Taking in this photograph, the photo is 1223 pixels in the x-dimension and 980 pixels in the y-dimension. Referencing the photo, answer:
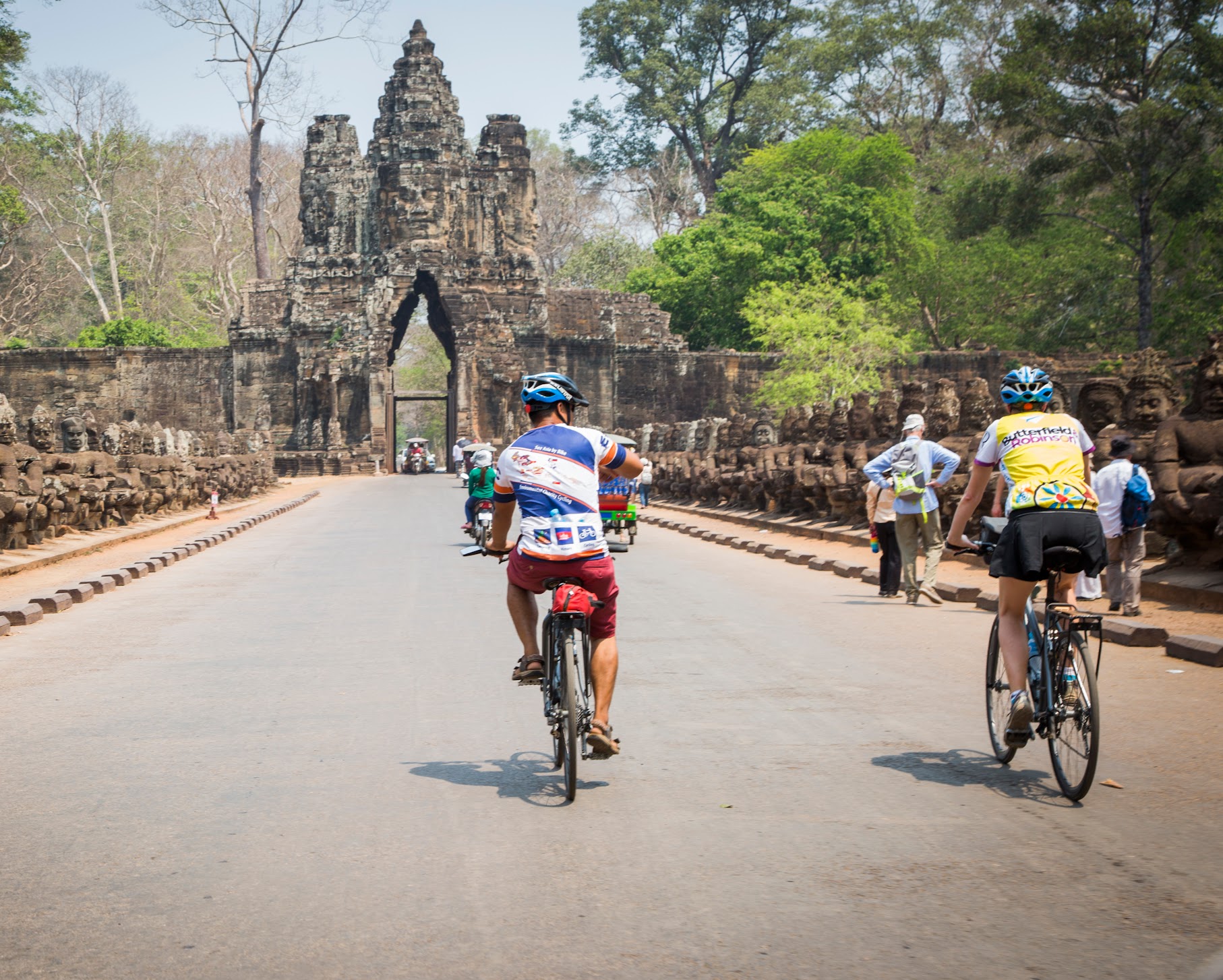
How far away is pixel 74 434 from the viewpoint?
24.8m

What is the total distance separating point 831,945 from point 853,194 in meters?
58.8

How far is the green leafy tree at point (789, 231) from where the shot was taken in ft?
195

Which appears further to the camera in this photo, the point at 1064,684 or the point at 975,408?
the point at 975,408

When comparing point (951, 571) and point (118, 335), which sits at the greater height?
point (118, 335)

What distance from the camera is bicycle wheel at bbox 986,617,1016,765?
5.90 meters

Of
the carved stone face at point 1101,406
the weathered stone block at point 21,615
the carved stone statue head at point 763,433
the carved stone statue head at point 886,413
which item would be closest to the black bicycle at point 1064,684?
the weathered stone block at point 21,615

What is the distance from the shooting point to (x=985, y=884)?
4246 mm

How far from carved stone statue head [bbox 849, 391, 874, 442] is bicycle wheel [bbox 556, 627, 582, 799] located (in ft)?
55.0

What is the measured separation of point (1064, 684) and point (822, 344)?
43.9m

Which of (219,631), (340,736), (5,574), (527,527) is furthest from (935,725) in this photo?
(5,574)

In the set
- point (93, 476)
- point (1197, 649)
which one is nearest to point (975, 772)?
point (1197, 649)

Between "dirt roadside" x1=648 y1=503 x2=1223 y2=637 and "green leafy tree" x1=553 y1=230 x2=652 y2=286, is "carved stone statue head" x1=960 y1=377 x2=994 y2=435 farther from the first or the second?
"green leafy tree" x1=553 y1=230 x2=652 y2=286

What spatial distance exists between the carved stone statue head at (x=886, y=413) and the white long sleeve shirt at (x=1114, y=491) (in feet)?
33.1

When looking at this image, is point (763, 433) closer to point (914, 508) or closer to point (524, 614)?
point (914, 508)
